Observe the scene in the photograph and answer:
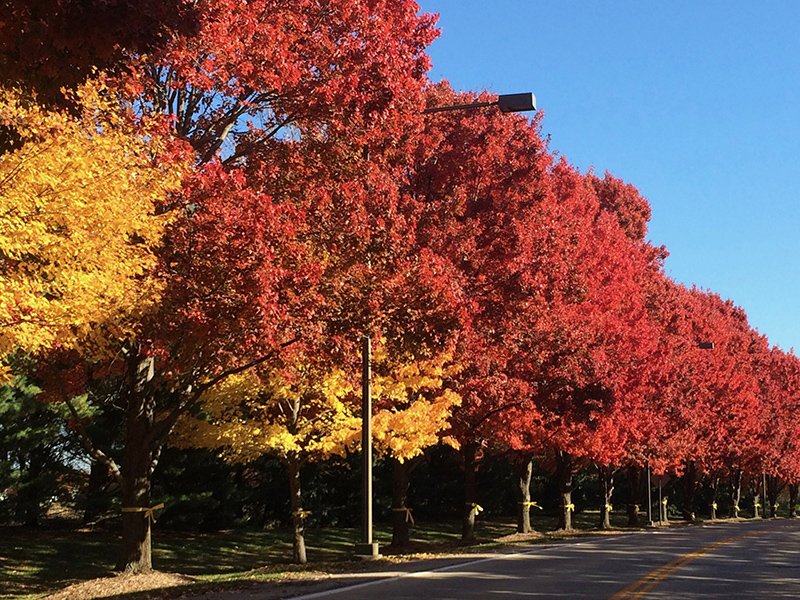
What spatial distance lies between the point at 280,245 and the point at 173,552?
1894 cm

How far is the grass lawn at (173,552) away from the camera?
2481 centimetres

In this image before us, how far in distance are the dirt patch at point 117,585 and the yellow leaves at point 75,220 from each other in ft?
14.3

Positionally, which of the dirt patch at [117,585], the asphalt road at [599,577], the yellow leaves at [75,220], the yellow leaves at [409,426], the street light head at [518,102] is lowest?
the dirt patch at [117,585]

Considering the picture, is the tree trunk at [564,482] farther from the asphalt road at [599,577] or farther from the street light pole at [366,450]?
the street light pole at [366,450]

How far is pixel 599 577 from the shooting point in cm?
1605

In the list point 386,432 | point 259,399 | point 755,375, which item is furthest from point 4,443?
point 755,375

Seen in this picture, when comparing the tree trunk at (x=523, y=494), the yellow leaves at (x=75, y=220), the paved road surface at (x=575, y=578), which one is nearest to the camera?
the yellow leaves at (x=75, y=220)

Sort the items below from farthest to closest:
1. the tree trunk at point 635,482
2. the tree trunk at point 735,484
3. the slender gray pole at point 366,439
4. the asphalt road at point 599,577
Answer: the tree trunk at point 735,484 → the tree trunk at point 635,482 → the slender gray pole at point 366,439 → the asphalt road at point 599,577

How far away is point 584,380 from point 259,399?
10474 millimetres

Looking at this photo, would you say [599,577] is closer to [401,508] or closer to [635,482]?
[401,508]

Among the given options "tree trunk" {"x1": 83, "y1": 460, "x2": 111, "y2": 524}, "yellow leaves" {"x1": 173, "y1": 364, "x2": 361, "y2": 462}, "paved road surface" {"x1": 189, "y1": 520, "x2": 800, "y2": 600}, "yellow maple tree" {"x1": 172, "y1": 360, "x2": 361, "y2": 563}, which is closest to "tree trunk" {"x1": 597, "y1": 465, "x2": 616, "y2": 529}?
"paved road surface" {"x1": 189, "y1": 520, "x2": 800, "y2": 600}

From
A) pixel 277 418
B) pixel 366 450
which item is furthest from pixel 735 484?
pixel 366 450

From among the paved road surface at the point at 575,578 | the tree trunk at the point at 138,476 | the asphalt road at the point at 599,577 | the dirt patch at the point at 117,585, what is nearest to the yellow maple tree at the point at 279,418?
the tree trunk at the point at 138,476

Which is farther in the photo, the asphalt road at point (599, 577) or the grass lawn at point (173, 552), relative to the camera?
the grass lawn at point (173, 552)
